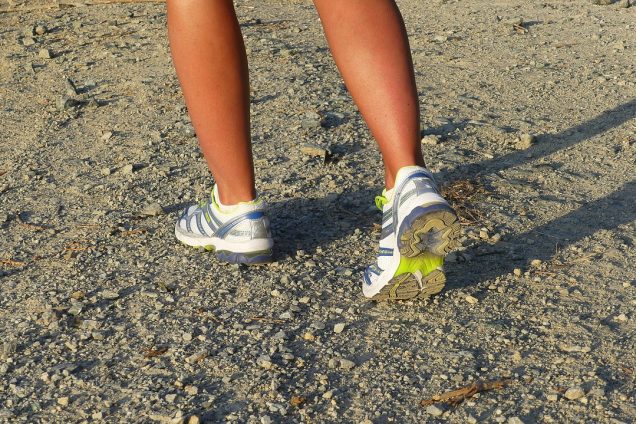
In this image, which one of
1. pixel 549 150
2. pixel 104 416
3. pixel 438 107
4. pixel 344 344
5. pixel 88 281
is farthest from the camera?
pixel 438 107

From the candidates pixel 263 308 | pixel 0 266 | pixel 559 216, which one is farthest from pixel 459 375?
pixel 0 266

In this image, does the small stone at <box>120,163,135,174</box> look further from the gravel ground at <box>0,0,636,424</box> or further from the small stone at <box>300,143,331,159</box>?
the small stone at <box>300,143,331,159</box>

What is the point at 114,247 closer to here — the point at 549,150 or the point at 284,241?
the point at 284,241

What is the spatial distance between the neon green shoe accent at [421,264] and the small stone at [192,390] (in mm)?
666

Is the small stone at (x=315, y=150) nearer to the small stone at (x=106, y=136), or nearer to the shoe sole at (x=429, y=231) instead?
the small stone at (x=106, y=136)

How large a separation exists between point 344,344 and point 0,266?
4.22 feet

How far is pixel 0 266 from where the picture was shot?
3.33m

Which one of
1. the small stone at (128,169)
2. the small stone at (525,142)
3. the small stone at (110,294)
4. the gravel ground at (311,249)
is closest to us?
the gravel ground at (311,249)

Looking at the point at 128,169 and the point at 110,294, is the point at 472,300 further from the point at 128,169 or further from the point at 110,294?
the point at 128,169

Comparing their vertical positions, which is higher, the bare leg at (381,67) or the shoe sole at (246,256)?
the bare leg at (381,67)

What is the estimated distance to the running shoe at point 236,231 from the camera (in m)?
3.17

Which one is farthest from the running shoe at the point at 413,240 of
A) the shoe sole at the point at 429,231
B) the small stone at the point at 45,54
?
the small stone at the point at 45,54

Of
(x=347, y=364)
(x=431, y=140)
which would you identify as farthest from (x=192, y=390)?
(x=431, y=140)

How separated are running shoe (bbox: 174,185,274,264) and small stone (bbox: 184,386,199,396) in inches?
28.2
